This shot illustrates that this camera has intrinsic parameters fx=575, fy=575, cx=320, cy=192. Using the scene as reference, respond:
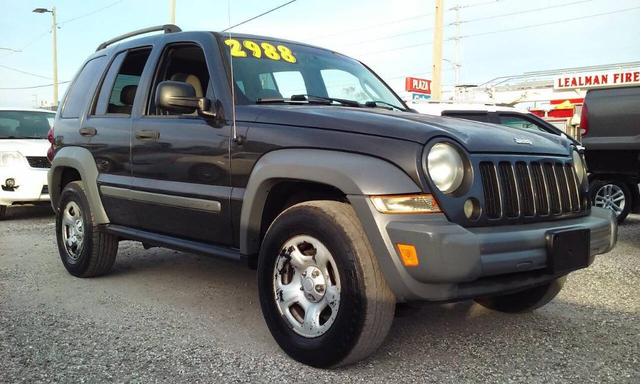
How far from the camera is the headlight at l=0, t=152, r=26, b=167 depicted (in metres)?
8.12

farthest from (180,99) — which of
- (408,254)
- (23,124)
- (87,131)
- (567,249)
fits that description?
(23,124)

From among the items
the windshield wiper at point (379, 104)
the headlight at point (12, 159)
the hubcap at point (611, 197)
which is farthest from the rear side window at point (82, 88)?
the hubcap at point (611, 197)

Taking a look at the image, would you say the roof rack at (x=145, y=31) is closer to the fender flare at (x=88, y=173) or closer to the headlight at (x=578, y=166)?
the fender flare at (x=88, y=173)

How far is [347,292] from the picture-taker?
2.73m

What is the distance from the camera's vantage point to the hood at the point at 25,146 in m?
8.19

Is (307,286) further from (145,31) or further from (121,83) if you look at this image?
(145,31)

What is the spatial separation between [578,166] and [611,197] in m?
5.23

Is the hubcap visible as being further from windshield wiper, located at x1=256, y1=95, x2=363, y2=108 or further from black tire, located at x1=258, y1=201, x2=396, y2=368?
black tire, located at x1=258, y1=201, x2=396, y2=368

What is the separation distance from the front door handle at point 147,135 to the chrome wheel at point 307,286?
4.63ft

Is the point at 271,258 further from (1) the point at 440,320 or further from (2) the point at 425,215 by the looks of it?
(1) the point at 440,320

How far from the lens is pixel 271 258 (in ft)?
10.2

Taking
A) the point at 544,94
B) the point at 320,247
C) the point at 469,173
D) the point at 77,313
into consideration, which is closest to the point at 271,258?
the point at 320,247

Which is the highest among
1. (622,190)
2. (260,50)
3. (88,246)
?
(260,50)

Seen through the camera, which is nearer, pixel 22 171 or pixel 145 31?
pixel 145 31
